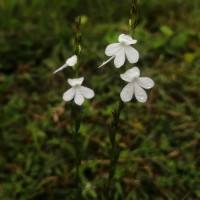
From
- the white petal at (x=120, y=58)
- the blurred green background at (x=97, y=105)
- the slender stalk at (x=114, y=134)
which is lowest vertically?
the slender stalk at (x=114, y=134)

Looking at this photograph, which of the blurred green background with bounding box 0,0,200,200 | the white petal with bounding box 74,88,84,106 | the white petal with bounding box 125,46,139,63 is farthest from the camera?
the blurred green background with bounding box 0,0,200,200

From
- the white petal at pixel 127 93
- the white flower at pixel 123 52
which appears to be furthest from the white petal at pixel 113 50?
the white petal at pixel 127 93

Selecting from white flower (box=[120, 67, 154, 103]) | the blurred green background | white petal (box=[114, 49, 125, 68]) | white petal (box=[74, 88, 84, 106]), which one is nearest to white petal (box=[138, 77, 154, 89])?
white flower (box=[120, 67, 154, 103])

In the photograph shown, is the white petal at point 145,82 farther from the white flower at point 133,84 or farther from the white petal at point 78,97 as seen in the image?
the white petal at point 78,97

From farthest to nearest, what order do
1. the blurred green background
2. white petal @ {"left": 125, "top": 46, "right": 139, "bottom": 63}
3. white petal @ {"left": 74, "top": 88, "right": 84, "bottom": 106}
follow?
the blurred green background → white petal @ {"left": 74, "top": 88, "right": 84, "bottom": 106} → white petal @ {"left": 125, "top": 46, "right": 139, "bottom": 63}

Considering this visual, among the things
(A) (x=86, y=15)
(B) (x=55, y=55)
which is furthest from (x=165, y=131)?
(A) (x=86, y=15)

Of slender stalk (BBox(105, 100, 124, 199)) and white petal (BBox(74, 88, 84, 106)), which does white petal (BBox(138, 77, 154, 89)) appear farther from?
white petal (BBox(74, 88, 84, 106))
